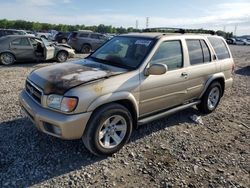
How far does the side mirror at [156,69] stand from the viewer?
13.7ft

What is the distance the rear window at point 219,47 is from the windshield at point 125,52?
2.03 m

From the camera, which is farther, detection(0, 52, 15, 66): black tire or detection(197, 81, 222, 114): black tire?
detection(0, 52, 15, 66): black tire

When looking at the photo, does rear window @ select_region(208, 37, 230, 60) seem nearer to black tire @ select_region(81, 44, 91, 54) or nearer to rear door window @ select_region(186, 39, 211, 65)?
rear door window @ select_region(186, 39, 211, 65)

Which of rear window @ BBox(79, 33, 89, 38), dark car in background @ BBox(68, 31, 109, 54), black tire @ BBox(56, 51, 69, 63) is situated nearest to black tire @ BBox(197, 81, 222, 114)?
black tire @ BBox(56, 51, 69, 63)

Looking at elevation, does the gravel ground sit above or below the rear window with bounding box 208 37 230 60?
below

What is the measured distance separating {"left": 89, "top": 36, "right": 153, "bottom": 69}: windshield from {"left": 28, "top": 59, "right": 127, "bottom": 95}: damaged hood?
238 millimetres

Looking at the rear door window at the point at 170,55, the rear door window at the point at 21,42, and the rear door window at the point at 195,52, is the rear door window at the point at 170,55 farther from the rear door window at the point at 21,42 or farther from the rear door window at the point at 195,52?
the rear door window at the point at 21,42

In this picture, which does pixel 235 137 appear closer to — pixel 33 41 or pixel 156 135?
pixel 156 135

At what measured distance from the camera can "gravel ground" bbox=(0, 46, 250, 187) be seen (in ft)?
11.8

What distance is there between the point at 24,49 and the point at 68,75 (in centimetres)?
957

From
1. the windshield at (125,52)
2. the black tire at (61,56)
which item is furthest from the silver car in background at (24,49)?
the windshield at (125,52)

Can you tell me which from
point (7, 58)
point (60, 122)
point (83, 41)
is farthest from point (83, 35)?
point (60, 122)

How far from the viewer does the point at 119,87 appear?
3963mm

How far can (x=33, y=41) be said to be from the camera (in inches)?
505
